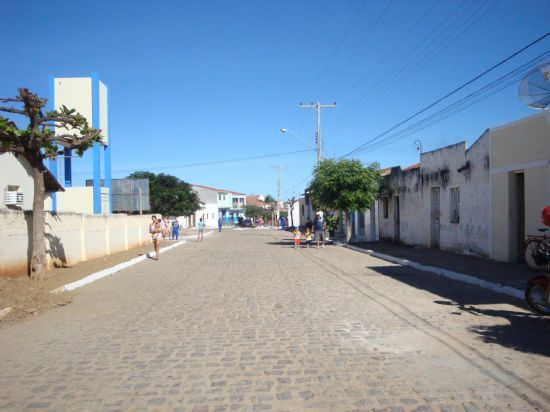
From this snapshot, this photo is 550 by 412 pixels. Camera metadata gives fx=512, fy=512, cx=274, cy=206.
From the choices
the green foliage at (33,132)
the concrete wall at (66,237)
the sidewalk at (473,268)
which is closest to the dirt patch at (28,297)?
the concrete wall at (66,237)

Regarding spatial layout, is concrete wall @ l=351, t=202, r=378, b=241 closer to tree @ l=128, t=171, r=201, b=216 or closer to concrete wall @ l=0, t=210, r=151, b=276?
concrete wall @ l=0, t=210, r=151, b=276

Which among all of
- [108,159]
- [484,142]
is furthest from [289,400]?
[108,159]

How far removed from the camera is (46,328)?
7652mm

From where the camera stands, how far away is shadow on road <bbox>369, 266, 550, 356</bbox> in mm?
6453

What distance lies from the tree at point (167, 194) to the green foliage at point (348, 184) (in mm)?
30316

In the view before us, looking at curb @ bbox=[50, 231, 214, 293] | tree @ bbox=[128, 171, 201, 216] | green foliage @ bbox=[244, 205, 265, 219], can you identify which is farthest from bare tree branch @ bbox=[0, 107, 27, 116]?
green foliage @ bbox=[244, 205, 265, 219]

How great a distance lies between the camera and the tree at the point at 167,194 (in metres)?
53.4

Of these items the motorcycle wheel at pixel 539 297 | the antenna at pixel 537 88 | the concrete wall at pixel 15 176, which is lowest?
the motorcycle wheel at pixel 539 297

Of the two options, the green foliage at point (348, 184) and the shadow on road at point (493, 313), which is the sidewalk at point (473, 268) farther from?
the green foliage at point (348, 184)

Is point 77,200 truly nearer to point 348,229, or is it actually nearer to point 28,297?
point 348,229

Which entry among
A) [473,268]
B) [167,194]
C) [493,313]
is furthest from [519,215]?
[167,194]

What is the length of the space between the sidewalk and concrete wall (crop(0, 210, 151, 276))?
10.5m

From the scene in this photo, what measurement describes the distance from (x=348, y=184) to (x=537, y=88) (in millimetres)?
15564

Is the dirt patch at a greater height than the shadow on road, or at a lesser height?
greater
